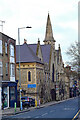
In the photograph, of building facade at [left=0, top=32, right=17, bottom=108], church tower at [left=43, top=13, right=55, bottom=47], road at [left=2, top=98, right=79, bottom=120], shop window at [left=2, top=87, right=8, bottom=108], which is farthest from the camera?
church tower at [left=43, top=13, right=55, bottom=47]

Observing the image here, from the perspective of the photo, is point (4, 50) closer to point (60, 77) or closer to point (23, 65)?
Answer: point (23, 65)

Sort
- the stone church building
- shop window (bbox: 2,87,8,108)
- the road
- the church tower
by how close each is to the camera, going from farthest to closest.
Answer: the church tower → the stone church building → shop window (bbox: 2,87,8,108) → the road

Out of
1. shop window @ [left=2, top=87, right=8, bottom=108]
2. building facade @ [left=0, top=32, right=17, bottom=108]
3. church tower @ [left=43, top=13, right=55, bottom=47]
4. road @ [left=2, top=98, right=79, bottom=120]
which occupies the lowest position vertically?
road @ [left=2, top=98, right=79, bottom=120]

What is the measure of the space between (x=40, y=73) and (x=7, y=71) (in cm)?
1474

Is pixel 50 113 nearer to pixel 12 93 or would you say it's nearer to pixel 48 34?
pixel 12 93

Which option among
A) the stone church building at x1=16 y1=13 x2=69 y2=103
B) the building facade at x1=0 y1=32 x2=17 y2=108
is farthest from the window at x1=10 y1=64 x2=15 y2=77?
the stone church building at x1=16 y1=13 x2=69 y2=103

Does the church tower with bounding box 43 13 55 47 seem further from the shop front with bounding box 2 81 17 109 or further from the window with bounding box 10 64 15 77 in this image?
the shop front with bounding box 2 81 17 109

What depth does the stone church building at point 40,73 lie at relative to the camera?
50.1 metres

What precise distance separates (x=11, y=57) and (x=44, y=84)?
1685cm

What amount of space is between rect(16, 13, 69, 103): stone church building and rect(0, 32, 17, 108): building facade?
325 inches

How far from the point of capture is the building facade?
122 feet

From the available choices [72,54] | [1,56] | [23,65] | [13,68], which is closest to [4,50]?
[1,56]

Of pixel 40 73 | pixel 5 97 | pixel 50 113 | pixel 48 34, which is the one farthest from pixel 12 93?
pixel 48 34

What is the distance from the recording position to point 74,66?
25.4m
